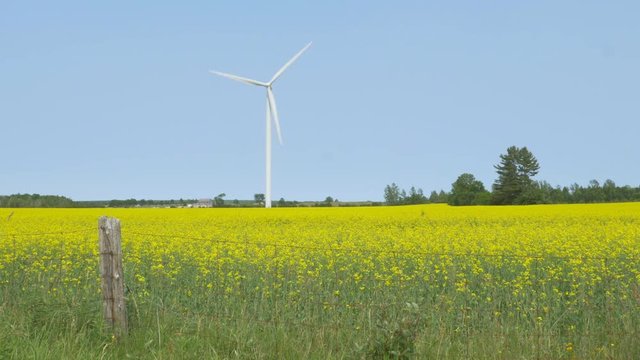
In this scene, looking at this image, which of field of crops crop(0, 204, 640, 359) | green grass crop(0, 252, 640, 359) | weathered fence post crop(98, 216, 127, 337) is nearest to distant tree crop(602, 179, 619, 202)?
field of crops crop(0, 204, 640, 359)

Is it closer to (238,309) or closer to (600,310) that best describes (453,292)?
(600,310)

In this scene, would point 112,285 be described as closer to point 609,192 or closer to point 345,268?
point 345,268

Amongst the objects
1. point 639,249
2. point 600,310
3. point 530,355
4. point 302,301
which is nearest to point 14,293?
point 302,301

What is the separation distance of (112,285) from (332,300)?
2.95 metres

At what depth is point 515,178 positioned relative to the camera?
8019cm

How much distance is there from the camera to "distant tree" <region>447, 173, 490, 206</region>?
7888 cm

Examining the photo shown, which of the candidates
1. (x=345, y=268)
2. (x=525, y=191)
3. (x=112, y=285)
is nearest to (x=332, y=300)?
(x=345, y=268)

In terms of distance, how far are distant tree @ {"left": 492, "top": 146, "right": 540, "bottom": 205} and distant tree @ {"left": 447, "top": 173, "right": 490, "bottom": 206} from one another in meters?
1.58

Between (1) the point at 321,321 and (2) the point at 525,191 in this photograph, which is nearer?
(1) the point at 321,321

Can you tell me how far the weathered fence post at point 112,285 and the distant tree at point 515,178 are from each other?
239ft

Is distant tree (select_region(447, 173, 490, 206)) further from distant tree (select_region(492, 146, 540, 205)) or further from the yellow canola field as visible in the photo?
the yellow canola field

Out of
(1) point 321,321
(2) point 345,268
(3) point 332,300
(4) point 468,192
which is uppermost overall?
(4) point 468,192

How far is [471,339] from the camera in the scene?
748 centimetres

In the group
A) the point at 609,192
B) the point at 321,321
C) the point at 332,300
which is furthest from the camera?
the point at 609,192
